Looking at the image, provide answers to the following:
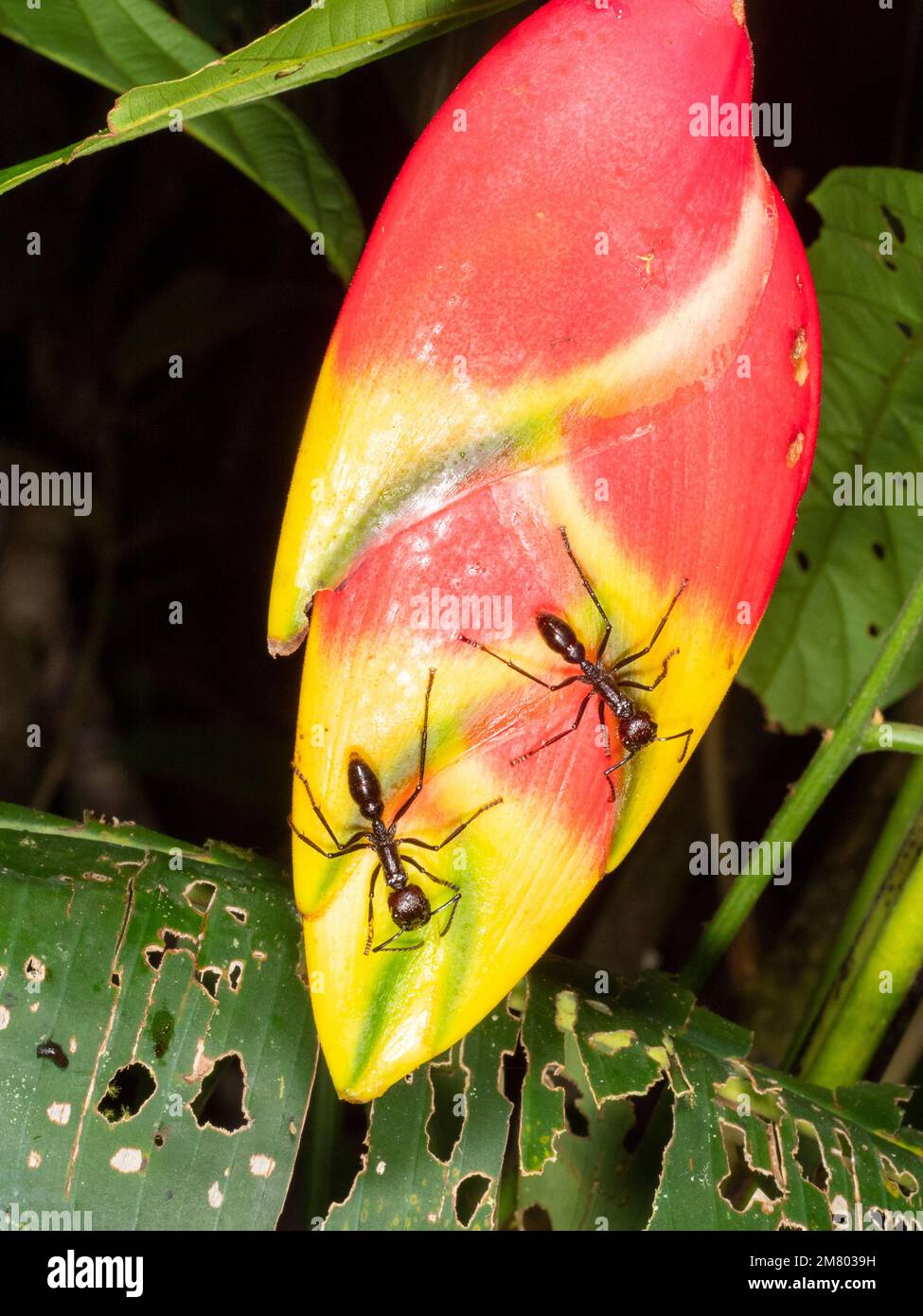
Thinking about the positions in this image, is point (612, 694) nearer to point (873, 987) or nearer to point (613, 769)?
point (613, 769)

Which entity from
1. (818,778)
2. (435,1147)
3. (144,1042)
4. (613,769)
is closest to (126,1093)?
(144,1042)

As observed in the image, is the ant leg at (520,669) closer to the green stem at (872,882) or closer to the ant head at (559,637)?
the ant head at (559,637)

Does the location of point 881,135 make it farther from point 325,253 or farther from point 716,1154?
point 716,1154

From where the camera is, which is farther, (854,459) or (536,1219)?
(854,459)

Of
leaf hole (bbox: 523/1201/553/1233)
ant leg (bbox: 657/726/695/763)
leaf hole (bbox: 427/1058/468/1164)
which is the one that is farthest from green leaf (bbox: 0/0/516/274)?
leaf hole (bbox: 523/1201/553/1233)

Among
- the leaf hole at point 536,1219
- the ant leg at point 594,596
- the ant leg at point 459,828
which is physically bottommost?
the leaf hole at point 536,1219

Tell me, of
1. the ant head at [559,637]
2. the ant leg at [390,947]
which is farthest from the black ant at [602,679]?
the ant leg at [390,947]
